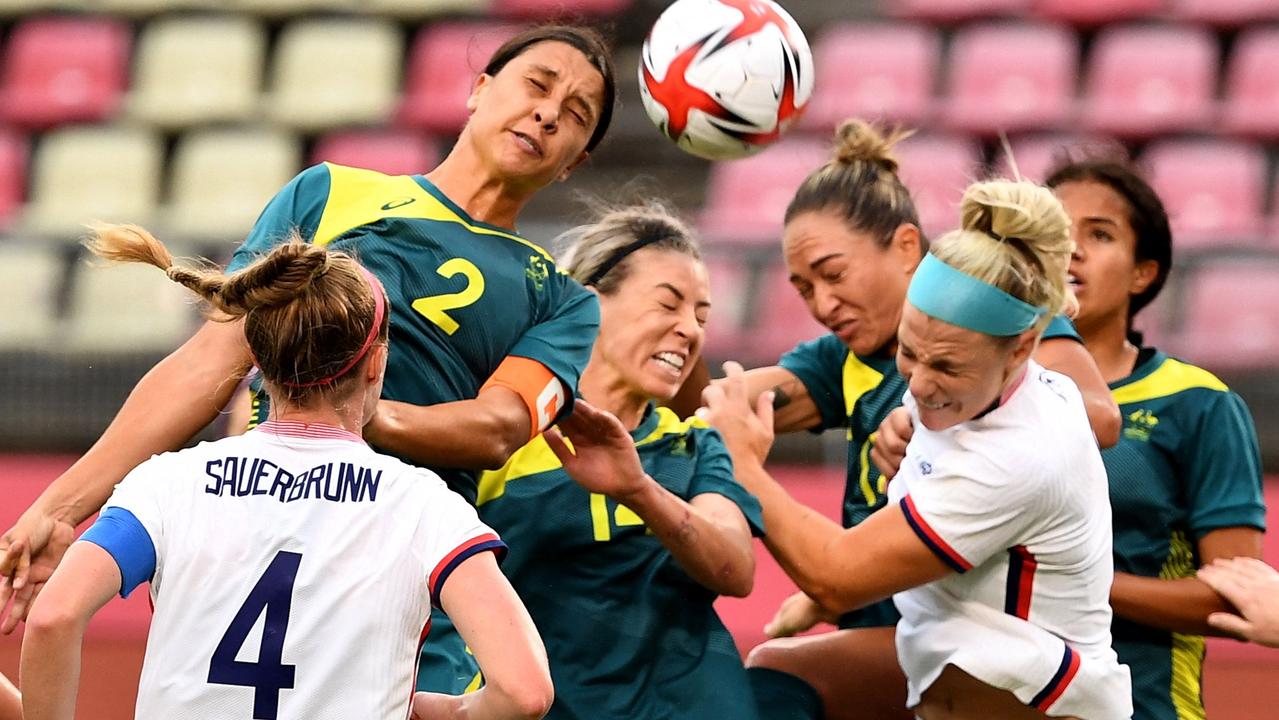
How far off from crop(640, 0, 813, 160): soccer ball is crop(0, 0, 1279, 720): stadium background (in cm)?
323

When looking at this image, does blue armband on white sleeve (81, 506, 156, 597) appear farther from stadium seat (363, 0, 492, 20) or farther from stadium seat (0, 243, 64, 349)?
stadium seat (363, 0, 492, 20)

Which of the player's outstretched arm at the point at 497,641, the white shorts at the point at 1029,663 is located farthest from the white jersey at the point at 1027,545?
the player's outstretched arm at the point at 497,641

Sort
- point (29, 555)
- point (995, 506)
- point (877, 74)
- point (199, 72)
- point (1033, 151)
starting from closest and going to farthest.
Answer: point (29, 555) → point (995, 506) → point (1033, 151) → point (877, 74) → point (199, 72)

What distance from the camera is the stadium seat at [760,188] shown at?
8773 mm

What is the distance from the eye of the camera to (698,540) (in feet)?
10.5

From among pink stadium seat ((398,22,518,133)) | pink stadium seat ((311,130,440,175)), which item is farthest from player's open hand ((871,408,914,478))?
pink stadium seat ((398,22,518,133))

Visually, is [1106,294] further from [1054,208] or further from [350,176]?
[350,176]

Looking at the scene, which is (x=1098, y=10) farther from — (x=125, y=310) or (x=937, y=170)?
(x=125, y=310)

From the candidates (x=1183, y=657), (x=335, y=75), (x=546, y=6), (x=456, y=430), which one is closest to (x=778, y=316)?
(x=546, y=6)

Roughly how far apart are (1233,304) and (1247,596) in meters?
4.69

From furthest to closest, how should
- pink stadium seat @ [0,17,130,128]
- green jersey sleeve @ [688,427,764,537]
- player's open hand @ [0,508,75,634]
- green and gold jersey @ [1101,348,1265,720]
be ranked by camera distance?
pink stadium seat @ [0,17,130,128]
green and gold jersey @ [1101,348,1265,720]
green jersey sleeve @ [688,427,764,537]
player's open hand @ [0,508,75,634]

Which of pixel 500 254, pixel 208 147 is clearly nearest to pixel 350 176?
pixel 500 254

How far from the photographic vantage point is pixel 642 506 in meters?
3.13

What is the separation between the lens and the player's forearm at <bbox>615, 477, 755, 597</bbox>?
10.3 feet
